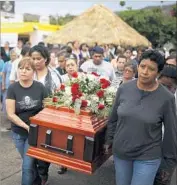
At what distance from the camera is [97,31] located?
52.5ft

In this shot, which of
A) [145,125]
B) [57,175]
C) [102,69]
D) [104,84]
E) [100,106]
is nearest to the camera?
[145,125]

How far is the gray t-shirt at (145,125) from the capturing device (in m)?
2.76

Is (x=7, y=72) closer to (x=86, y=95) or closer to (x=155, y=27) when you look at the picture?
(x=86, y=95)

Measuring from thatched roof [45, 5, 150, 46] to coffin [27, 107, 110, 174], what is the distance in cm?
1256

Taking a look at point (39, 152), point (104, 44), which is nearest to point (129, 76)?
Answer: point (39, 152)

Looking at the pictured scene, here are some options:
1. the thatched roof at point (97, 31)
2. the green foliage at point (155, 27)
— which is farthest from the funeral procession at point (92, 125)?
the green foliage at point (155, 27)

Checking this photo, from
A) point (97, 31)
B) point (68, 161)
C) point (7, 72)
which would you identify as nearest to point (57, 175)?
point (68, 161)

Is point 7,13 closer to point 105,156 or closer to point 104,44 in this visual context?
point 104,44

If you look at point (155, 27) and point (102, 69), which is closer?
point (102, 69)

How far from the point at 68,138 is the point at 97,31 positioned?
43.7 ft

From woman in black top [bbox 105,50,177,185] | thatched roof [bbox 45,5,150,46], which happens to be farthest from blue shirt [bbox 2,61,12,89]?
thatched roof [bbox 45,5,150,46]

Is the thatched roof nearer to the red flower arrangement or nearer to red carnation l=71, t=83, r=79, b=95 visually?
the red flower arrangement

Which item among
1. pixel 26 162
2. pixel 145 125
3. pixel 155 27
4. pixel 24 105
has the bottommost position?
pixel 26 162

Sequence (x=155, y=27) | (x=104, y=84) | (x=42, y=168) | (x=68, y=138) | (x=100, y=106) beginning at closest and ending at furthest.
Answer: (x=68, y=138) < (x=100, y=106) < (x=104, y=84) < (x=42, y=168) < (x=155, y=27)
